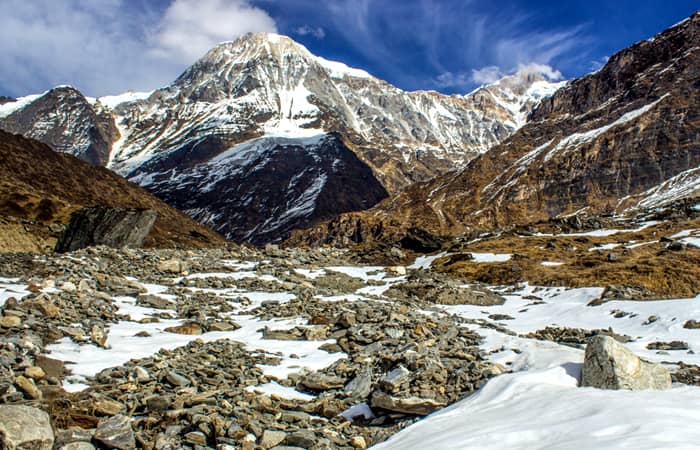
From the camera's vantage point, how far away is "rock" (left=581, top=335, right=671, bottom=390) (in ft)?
25.3

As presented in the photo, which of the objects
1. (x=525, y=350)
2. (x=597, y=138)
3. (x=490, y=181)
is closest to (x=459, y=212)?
(x=490, y=181)

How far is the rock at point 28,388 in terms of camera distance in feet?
26.1

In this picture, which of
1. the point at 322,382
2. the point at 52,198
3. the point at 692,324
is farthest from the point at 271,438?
the point at 52,198

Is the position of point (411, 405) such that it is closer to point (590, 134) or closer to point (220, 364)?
point (220, 364)

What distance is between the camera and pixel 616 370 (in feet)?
25.4

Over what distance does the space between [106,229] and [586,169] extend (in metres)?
122

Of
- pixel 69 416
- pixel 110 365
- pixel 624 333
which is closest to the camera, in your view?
pixel 69 416

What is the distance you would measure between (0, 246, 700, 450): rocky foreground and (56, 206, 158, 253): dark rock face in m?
16.9

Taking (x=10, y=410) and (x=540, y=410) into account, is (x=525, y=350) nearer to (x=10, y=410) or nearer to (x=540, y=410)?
(x=540, y=410)

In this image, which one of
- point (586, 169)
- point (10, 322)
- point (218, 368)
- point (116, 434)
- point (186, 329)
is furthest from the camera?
point (586, 169)

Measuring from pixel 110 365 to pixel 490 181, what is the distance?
143458 millimetres

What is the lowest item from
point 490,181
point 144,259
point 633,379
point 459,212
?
point 633,379

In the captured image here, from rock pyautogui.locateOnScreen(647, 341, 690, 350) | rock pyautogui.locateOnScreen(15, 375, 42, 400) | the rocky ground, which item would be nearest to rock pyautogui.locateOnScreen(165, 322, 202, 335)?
the rocky ground

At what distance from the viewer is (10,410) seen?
6164 millimetres
